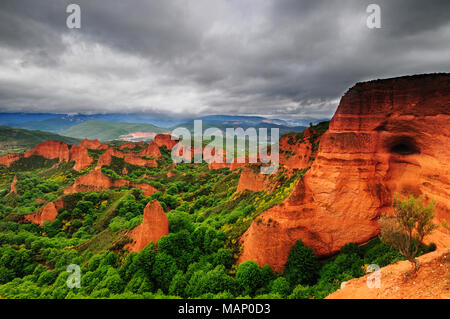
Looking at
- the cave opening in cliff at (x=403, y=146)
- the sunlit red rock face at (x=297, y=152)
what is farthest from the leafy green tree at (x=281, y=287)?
the sunlit red rock face at (x=297, y=152)

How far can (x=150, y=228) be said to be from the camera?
84.8ft

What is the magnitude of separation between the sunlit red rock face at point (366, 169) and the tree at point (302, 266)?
0.91 m

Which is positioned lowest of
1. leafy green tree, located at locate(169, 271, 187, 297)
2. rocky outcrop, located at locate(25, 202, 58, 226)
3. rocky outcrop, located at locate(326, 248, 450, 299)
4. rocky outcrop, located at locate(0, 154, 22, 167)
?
rocky outcrop, located at locate(25, 202, 58, 226)

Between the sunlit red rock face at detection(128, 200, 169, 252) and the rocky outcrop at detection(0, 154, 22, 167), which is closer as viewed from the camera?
the sunlit red rock face at detection(128, 200, 169, 252)

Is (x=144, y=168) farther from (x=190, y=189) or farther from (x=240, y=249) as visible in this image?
(x=240, y=249)

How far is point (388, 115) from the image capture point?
1656cm

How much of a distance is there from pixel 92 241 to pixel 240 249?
1104 inches

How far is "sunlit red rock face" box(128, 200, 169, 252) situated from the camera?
83.4 ft

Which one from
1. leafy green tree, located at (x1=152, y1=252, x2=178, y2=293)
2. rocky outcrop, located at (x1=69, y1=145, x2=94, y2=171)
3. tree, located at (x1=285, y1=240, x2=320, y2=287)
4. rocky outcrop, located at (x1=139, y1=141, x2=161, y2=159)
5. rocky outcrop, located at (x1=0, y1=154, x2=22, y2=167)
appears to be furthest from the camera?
rocky outcrop, located at (x1=139, y1=141, x2=161, y2=159)

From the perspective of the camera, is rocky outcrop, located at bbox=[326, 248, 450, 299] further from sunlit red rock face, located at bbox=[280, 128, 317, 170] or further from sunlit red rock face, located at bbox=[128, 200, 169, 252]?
sunlit red rock face, located at bbox=[128, 200, 169, 252]

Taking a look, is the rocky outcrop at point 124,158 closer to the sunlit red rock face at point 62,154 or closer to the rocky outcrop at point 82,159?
the rocky outcrop at point 82,159

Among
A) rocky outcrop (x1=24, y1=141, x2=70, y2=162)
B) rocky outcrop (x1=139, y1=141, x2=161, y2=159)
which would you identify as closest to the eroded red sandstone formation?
rocky outcrop (x1=139, y1=141, x2=161, y2=159)

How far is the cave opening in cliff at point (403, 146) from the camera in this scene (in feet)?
53.7

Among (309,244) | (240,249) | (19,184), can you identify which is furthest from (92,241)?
(19,184)
